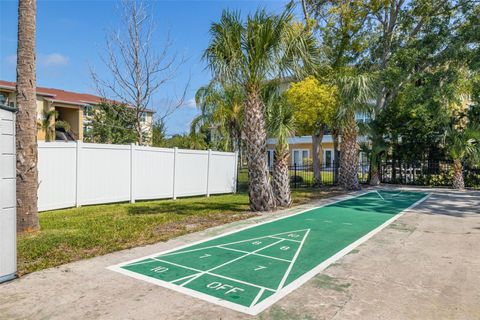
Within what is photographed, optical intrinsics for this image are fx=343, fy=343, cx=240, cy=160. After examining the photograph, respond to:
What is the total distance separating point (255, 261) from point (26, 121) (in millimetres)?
5145

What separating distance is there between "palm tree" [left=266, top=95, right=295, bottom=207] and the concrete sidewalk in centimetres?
485

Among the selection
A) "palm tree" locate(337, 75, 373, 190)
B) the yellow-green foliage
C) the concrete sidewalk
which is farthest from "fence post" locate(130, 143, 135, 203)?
"palm tree" locate(337, 75, 373, 190)

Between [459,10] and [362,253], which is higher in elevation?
[459,10]

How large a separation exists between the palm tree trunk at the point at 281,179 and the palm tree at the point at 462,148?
10441 millimetres

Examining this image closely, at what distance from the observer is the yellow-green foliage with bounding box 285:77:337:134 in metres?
16.4

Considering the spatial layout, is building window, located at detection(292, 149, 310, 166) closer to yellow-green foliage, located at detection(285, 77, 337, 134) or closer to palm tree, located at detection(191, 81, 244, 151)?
palm tree, located at detection(191, 81, 244, 151)

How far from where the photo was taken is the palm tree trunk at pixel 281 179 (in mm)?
10633

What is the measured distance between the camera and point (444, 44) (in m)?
17.3

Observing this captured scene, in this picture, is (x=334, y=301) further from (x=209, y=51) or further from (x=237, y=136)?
(x=237, y=136)

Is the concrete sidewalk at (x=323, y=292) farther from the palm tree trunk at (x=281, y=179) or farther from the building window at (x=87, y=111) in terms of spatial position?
the building window at (x=87, y=111)

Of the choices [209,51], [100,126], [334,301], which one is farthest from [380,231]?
[100,126]

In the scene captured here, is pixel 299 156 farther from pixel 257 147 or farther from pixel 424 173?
pixel 257 147

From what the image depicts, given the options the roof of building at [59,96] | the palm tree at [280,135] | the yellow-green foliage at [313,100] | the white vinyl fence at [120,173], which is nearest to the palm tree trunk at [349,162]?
the yellow-green foliage at [313,100]

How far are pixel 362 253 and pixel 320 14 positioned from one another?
17.1m
